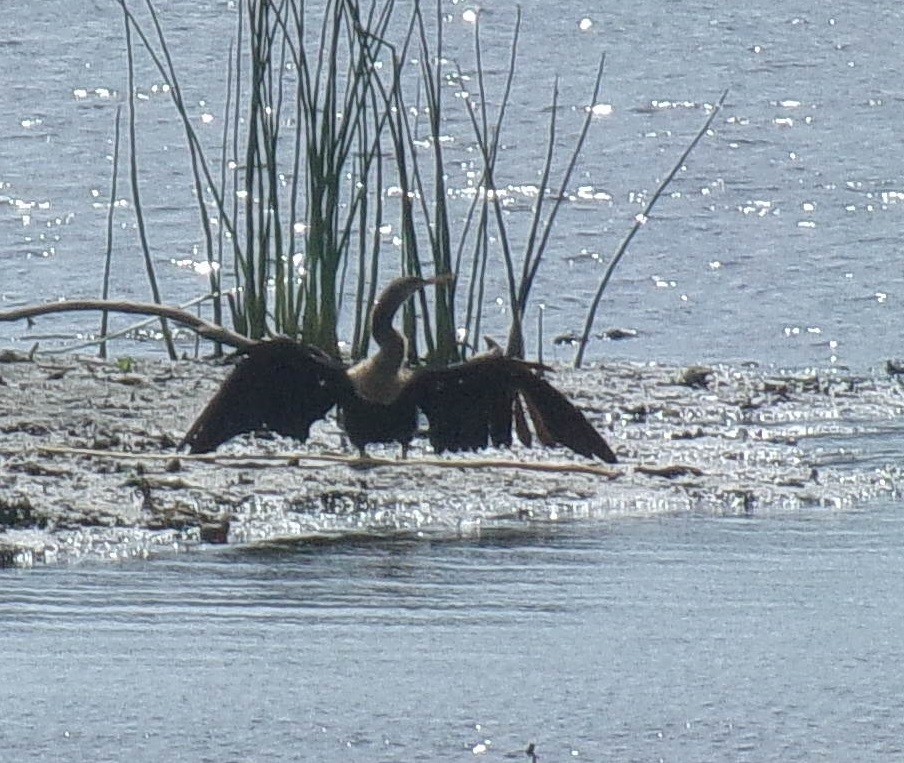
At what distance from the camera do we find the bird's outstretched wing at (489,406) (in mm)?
6094

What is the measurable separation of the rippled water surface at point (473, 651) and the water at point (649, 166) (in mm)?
2864

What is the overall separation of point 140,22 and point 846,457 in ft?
34.8

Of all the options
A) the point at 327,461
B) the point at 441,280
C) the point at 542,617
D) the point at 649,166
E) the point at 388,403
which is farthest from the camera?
the point at 649,166

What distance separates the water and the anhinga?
193 cm

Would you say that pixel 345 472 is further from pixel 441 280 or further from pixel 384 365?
pixel 441 280

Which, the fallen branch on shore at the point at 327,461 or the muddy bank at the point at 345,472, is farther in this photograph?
the fallen branch on shore at the point at 327,461

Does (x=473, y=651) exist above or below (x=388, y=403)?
below

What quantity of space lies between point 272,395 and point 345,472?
301mm

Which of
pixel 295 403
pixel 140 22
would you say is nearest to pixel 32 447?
pixel 295 403

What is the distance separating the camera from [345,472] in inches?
245

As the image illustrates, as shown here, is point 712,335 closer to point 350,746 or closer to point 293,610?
point 293,610

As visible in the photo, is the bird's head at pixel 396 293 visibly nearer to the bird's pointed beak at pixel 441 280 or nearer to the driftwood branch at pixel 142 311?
the bird's pointed beak at pixel 441 280

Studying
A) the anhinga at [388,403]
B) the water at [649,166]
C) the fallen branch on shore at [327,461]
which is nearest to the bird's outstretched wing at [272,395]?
the anhinga at [388,403]

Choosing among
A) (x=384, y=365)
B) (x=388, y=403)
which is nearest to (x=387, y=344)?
(x=384, y=365)
